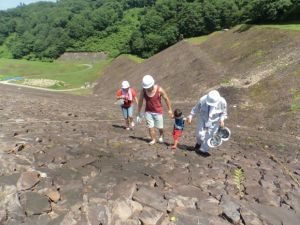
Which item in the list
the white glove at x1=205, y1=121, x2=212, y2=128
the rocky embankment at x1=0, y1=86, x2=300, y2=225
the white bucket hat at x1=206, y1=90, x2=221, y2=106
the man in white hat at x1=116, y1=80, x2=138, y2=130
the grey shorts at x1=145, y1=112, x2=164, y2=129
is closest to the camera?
the rocky embankment at x1=0, y1=86, x2=300, y2=225

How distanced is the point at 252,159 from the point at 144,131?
520cm

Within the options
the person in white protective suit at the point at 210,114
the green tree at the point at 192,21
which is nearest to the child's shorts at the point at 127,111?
the person in white protective suit at the point at 210,114

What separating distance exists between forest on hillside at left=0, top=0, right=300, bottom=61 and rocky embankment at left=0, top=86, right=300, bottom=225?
42.4 metres

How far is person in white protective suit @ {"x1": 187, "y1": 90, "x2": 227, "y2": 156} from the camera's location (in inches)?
488

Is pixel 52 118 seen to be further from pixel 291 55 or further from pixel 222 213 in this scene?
pixel 291 55

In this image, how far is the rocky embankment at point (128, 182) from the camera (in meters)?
8.55

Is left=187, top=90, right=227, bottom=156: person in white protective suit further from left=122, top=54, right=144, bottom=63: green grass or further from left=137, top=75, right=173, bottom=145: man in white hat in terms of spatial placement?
left=122, top=54, right=144, bottom=63: green grass

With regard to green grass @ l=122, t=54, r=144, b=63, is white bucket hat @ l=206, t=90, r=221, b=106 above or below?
above

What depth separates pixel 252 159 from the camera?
14555 mm

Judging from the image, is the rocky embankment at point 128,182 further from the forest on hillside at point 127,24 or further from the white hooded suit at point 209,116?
the forest on hillside at point 127,24

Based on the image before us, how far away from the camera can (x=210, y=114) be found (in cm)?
1252

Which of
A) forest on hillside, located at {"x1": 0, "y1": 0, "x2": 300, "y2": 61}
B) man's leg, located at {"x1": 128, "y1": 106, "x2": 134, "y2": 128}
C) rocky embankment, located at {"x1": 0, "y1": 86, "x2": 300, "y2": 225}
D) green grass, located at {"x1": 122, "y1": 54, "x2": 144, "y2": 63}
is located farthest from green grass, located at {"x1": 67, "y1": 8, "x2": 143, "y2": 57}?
rocky embankment, located at {"x1": 0, "y1": 86, "x2": 300, "y2": 225}

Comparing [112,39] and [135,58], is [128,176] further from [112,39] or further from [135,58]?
[112,39]

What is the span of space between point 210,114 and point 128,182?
387 cm
